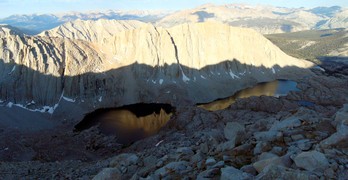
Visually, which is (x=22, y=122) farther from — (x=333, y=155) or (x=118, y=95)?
(x=333, y=155)

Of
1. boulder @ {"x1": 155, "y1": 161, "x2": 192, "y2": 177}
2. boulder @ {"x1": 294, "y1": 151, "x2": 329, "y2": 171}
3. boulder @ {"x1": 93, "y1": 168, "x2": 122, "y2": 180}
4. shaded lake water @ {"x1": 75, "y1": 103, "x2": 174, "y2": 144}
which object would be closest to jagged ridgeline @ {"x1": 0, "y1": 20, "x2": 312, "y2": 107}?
shaded lake water @ {"x1": 75, "y1": 103, "x2": 174, "y2": 144}

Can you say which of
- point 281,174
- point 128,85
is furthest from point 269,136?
point 128,85

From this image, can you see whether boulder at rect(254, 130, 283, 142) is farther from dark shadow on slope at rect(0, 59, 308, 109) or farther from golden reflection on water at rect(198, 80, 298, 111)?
Answer: dark shadow on slope at rect(0, 59, 308, 109)

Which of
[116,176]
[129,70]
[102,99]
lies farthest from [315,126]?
[129,70]

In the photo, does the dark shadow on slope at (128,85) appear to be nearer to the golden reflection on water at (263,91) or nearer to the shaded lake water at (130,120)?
the golden reflection on water at (263,91)

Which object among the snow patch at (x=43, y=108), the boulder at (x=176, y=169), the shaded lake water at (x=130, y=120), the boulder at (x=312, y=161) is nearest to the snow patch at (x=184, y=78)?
the shaded lake water at (x=130, y=120)
